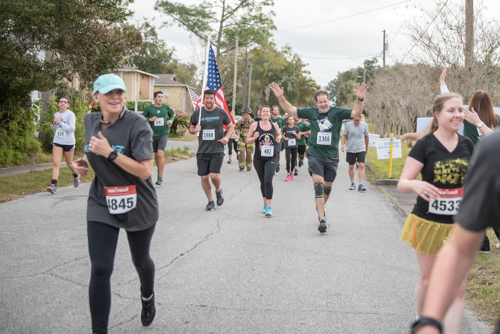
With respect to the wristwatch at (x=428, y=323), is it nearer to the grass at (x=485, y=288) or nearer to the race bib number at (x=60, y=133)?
the grass at (x=485, y=288)

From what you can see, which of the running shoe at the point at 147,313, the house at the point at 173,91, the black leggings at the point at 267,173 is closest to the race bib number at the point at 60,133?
the black leggings at the point at 267,173

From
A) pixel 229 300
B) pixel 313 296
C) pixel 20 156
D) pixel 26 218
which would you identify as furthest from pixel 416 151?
pixel 20 156

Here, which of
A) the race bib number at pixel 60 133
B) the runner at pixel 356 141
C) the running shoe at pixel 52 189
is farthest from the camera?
the runner at pixel 356 141

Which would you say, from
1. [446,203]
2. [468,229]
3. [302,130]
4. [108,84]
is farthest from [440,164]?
[302,130]

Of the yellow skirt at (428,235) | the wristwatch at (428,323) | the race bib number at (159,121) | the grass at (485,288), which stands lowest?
the grass at (485,288)

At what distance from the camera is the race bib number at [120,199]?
3.47 m

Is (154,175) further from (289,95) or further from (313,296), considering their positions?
(289,95)

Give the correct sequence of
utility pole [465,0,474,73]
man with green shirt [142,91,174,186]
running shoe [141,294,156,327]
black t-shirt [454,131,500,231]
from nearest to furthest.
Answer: black t-shirt [454,131,500,231] < running shoe [141,294,156,327] < man with green shirt [142,91,174,186] < utility pole [465,0,474,73]

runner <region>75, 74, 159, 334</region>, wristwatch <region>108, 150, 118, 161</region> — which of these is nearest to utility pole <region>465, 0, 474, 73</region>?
runner <region>75, 74, 159, 334</region>

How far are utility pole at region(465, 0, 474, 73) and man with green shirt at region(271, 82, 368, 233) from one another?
7.55 meters

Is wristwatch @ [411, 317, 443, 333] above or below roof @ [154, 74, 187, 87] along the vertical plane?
below

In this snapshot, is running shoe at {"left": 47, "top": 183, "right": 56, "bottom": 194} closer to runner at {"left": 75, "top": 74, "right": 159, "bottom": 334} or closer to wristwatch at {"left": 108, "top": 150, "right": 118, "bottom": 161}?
runner at {"left": 75, "top": 74, "right": 159, "bottom": 334}

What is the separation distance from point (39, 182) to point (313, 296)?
864 cm

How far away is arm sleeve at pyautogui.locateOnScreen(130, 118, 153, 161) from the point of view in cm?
348
